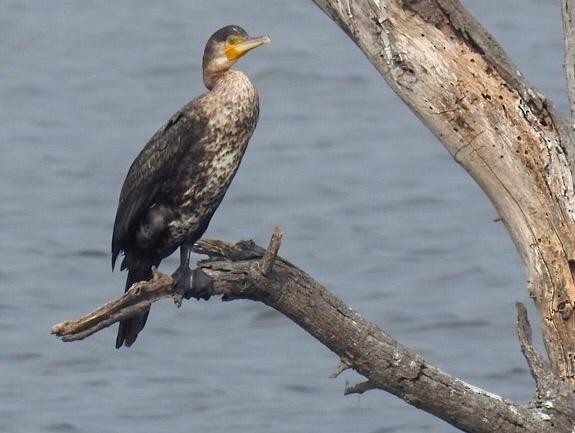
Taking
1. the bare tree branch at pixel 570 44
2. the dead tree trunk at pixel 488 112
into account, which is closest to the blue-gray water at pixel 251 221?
the dead tree trunk at pixel 488 112

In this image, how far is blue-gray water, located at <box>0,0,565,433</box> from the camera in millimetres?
8203

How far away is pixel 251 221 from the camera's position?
32.3 ft

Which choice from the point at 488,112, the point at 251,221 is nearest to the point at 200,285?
the point at 488,112

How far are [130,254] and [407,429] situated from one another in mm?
2829

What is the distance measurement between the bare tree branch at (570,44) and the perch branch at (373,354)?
33.0 inches

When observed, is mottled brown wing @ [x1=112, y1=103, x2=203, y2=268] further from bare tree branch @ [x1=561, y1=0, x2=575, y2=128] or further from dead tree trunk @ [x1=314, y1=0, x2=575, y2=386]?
bare tree branch @ [x1=561, y1=0, x2=575, y2=128]

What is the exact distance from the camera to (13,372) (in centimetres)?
844

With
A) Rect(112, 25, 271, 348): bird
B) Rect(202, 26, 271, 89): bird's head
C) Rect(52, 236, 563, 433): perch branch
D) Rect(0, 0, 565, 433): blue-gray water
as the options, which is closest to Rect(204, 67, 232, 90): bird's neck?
Rect(202, 26, 271, 89): bird's head

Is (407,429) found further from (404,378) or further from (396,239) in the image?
(404,378)

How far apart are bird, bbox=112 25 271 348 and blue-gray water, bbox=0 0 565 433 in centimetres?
268

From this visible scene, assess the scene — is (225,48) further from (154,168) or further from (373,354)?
(373,354)

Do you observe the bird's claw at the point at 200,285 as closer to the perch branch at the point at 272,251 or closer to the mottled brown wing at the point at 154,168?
the perch branch at the point at 272,251

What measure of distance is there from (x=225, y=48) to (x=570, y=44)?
4.64ft

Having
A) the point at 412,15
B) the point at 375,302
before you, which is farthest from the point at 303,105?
the point at 412,15
